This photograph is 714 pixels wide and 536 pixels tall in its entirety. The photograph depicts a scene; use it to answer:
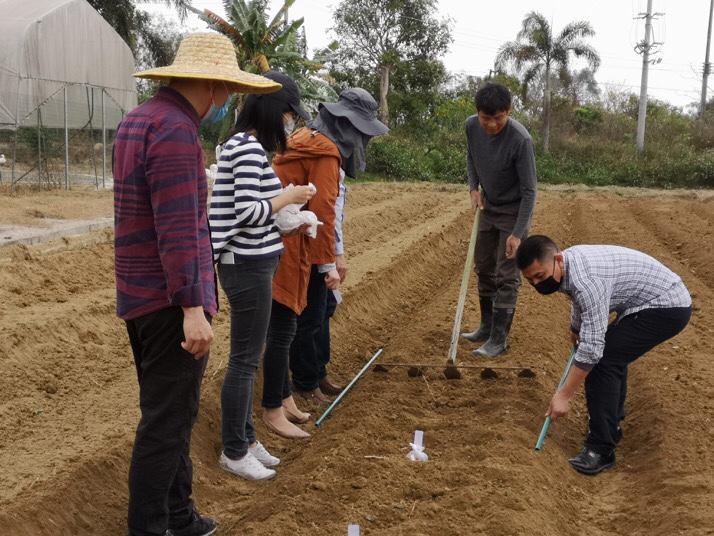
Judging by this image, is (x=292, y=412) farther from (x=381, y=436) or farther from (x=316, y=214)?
(x=316, y=214)

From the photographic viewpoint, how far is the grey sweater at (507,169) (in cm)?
607

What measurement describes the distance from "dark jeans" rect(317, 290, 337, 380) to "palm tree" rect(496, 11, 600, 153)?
27940 mm

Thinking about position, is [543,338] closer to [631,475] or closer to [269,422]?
[631,475]

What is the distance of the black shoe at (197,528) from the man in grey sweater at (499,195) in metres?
3.26

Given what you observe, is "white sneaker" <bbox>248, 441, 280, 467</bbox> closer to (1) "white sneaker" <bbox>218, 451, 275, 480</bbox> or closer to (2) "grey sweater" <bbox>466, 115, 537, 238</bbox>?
(1) "white sneaker" <bbox>218, 451, 275, 480</bbox>

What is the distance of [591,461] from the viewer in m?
4.58

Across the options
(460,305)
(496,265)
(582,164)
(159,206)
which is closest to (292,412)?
(460,305)

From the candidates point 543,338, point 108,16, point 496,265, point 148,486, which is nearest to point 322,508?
point 148,486

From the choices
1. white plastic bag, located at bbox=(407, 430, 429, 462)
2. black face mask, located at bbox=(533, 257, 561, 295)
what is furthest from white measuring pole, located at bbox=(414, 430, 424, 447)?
black face mask, located at bbox=(533, 257, 561, 295)

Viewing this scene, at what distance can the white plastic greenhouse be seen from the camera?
58.1 ft

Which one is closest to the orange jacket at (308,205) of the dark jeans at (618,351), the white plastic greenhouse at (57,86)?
the dark jeans at (618,351)

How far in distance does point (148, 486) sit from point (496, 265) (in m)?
3.93

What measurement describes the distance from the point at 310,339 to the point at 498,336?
6.16 feet

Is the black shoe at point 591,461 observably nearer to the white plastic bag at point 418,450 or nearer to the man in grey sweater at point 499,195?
the white plastic bag at point 418,450
